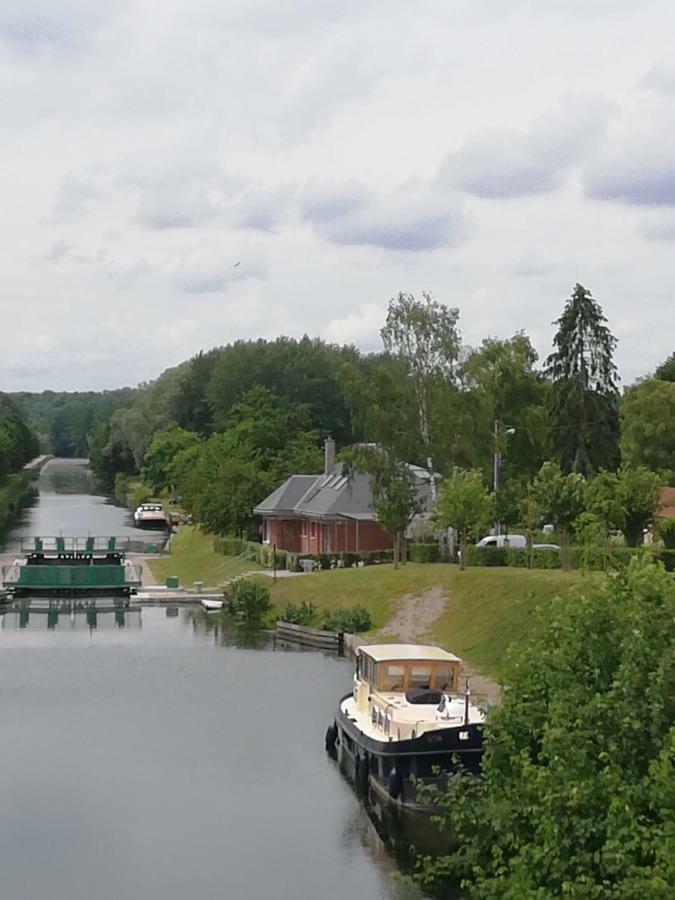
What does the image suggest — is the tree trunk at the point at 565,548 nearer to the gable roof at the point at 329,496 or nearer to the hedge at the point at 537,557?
the hedge at the point at 537,557

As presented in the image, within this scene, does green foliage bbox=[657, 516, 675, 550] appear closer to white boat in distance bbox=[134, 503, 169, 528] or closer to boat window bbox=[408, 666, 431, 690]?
boat window bbox=[408, 666, 431, 690]

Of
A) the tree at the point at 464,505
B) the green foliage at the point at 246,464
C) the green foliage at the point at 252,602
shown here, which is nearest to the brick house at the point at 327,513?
the green foliage at the point at 246,464

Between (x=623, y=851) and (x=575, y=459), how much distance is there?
50670 mm

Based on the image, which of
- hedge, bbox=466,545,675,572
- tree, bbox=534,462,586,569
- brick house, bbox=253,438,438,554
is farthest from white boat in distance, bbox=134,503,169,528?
tree, bbox=534,462,586,569

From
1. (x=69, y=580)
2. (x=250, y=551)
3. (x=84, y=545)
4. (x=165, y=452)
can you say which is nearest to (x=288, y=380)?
(x=165, y=452)

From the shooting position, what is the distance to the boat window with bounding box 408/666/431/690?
3114 cm

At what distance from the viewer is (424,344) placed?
5653cm

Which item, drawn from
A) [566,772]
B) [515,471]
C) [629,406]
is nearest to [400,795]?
[566,772]

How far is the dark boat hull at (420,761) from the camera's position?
86.0ft

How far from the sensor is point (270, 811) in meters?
27.2

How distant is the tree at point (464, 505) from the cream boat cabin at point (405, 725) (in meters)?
17.3

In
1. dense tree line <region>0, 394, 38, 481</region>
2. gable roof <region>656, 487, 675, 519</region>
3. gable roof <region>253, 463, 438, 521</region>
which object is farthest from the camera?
dense tree line <region>0, 394, 38, 481</region>

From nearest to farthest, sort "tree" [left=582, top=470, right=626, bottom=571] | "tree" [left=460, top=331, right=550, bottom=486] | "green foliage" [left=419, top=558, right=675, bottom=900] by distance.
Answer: "green foliage" [left=419, top=558, right=675, bottom=900] < "tree" [left=582, top=470, right=626, bottom=571] < "tree" [left=460, top=331, right=550, bottom=486]

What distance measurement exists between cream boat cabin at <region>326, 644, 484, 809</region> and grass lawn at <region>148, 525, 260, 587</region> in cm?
3176
